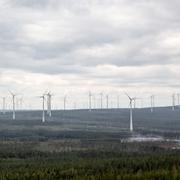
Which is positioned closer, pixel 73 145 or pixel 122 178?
pixel 122 178

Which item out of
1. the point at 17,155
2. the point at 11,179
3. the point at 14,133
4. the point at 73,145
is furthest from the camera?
the point at 14,133

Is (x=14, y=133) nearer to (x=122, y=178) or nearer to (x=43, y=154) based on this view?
(x=43, y=154)

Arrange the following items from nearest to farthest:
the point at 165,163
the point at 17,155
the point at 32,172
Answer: the point at 32,172, the point at 165,163, the point at 17,155

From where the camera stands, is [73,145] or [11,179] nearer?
[11,179]

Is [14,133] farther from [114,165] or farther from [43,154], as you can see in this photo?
[114,165]

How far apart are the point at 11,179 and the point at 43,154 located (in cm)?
4017

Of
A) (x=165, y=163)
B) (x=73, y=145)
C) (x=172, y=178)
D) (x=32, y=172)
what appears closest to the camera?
(x=172, y=178)

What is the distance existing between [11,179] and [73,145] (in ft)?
218

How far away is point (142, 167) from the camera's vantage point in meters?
76.4

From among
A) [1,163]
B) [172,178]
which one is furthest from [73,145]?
[172,178]

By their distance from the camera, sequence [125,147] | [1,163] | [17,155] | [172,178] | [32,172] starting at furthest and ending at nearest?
[125,147] < [17,155] < [1,163] < [32,172] < [172,178]

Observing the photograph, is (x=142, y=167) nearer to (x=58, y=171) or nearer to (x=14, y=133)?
(x=58, y=171)

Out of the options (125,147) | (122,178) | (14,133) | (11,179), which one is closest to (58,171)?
(11,179)

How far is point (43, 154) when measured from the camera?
352ft
